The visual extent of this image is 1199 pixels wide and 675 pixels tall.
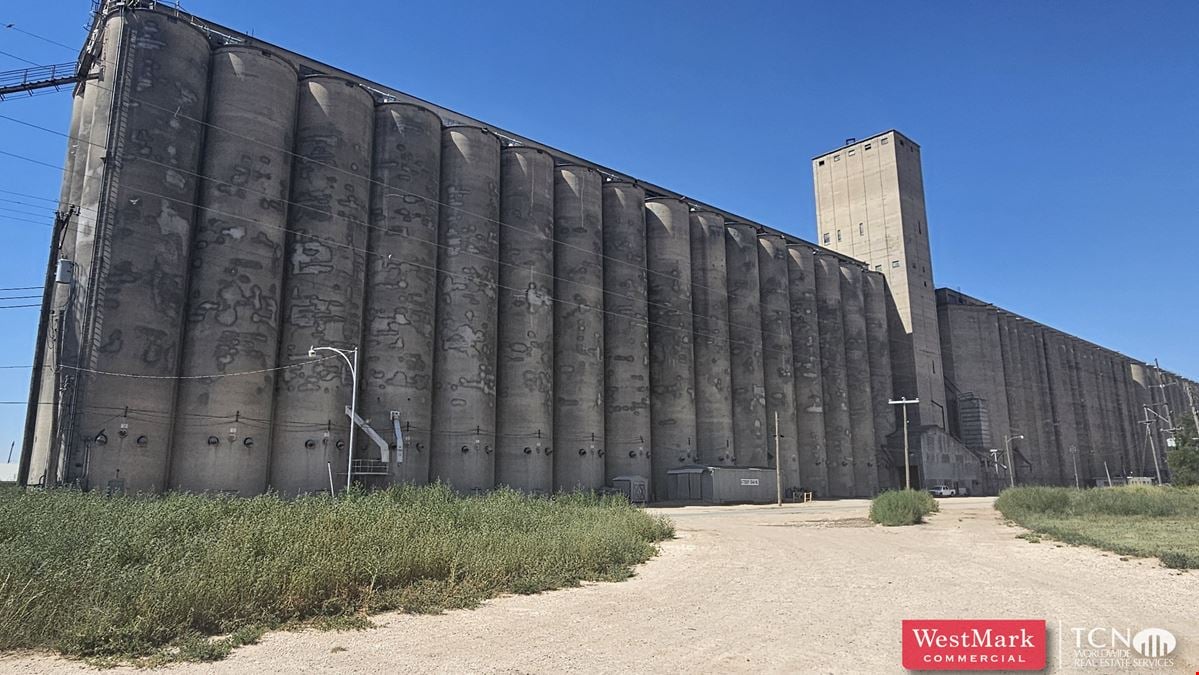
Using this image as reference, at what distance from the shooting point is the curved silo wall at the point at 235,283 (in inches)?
1267

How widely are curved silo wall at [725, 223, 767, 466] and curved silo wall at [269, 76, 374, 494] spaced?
31256 millimetres

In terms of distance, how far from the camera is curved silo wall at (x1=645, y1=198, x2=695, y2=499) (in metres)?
51.8

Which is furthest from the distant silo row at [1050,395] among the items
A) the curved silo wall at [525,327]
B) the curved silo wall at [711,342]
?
the curved silo wall at [525,327]

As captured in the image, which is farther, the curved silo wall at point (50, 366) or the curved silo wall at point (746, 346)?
the curved silo wall at point (746, 346)

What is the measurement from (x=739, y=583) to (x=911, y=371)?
67.2 metres

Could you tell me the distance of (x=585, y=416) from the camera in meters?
46.5

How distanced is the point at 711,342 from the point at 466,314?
22.0 metres

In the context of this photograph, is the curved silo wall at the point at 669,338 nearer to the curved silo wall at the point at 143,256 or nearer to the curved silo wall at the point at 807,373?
the curved silo wall at the point at 807,373

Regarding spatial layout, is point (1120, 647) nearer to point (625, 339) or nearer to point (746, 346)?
point (625, 339)

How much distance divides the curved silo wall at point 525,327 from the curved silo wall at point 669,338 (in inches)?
378

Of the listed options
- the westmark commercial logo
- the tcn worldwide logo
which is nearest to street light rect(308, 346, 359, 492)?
the westmark commercial logo

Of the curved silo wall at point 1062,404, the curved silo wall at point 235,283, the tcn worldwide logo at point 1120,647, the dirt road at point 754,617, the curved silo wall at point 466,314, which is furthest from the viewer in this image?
the curved silo wall at point 1062,404

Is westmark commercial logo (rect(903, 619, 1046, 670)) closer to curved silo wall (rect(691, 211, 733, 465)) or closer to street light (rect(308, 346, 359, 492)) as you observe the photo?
street light (rect(308, 346, 359, 492))

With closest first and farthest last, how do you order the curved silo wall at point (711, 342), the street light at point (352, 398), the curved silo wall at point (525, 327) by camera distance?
the street light at point (352, 398), the curved silo wall at point (525, 327), the curved silo wall at point (711, 342)
